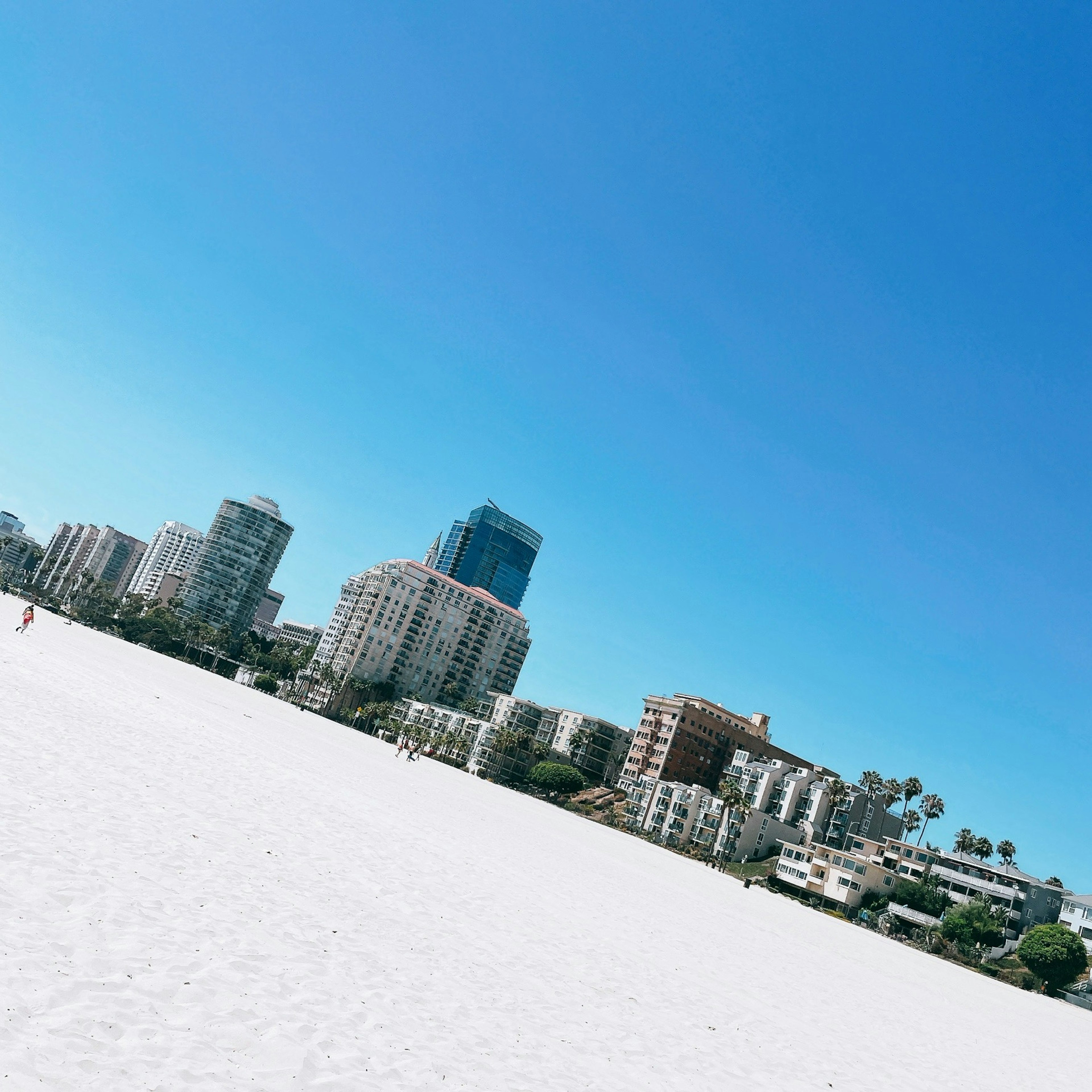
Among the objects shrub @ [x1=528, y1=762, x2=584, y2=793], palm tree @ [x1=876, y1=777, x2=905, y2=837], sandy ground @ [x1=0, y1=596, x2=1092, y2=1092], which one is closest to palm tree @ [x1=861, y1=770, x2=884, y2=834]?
palm tree @ [x1=876, y1=777, x2=905, y2=837]

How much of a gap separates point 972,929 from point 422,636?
126 m

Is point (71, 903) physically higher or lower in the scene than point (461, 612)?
lower

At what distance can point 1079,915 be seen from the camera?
77.7 m

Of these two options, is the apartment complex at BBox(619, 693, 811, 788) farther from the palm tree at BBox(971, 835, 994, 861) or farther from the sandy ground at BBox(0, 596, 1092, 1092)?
the sandy ground at BBox(0, 596, 1092, 1092)

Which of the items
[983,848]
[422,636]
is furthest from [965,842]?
[422,636]

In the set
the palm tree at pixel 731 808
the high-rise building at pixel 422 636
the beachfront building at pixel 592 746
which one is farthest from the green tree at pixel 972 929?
the high-rise building at pixel 422 636

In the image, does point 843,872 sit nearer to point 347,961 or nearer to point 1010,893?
point 1010,893

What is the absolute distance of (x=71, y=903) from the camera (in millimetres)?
9828

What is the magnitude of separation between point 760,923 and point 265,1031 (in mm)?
36413

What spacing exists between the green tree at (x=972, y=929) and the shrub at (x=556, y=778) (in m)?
56.6

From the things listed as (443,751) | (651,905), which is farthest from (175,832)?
(443,751)

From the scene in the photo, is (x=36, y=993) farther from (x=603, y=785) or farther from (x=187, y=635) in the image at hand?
(x=187, y=635)

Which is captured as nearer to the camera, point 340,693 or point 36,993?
point 36,993

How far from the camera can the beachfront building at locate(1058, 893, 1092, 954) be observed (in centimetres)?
7600
